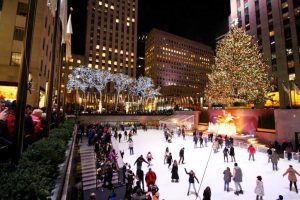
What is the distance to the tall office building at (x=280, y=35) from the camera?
121ft

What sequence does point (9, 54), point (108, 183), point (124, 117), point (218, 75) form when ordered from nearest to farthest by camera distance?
point (108, 183) → point (9, 54) → point (218, 75) → point (124, 117)

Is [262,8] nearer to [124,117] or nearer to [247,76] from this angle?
[247,76]

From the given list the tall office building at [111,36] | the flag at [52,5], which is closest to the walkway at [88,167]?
the flag at [52,5]

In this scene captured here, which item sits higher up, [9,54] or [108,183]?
[9,54]

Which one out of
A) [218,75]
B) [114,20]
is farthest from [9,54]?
[114,20]

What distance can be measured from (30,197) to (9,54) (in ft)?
77.2

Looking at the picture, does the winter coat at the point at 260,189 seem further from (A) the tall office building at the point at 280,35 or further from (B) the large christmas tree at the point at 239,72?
(A) the tall office building at the point at 280,35

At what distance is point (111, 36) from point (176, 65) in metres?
51.3

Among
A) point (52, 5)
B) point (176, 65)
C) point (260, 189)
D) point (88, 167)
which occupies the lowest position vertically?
point (88, 167)

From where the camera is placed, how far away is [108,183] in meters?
12.4

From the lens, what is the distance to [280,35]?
39.1m

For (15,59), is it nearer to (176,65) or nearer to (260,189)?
(260,189)

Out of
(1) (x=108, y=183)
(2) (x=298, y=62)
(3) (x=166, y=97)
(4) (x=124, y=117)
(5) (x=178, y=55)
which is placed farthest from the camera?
(5) (x=178, y=55)

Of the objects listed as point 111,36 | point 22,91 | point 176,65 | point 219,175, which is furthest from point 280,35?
point 176,65
